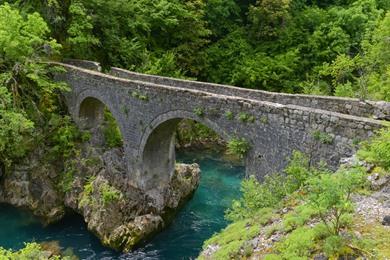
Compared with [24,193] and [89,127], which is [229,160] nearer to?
[89,127]

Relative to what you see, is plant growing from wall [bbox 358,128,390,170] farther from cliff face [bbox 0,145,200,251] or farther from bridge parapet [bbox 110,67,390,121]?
cliff face [bbox 0,145,200,251]

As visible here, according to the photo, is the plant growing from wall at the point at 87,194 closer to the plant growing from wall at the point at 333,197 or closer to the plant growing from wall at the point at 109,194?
the plant growing from wall at the point at 109,194

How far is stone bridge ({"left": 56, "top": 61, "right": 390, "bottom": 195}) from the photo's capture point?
962 cm

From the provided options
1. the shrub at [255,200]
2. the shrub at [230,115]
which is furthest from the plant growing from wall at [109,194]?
the shrub at [255,200]

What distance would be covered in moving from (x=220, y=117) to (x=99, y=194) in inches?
306

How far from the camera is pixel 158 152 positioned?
18859mm

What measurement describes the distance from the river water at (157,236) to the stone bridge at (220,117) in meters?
2.36

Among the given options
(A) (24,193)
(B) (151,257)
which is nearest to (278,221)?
(B) (151,257)

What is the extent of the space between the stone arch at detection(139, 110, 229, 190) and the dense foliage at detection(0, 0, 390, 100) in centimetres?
949

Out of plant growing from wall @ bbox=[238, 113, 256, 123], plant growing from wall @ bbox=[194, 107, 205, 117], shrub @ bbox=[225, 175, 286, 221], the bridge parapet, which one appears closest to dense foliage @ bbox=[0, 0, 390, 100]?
the bridge parapet

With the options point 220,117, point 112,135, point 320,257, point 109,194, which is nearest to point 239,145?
point 220,117

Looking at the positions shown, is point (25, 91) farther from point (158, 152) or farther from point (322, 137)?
point (322, 137)

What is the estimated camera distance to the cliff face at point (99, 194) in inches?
663

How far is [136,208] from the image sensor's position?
1767cm
